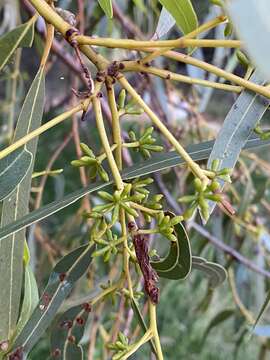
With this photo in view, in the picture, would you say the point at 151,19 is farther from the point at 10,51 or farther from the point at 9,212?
the point at 9,212

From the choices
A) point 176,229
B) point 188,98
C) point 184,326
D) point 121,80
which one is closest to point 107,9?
point 121,80

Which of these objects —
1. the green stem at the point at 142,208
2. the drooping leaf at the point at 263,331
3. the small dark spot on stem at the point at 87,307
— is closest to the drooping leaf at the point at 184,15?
the green stem at the point at 142,208

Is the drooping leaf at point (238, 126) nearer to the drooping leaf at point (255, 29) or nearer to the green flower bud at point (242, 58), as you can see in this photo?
the green flower bud at point (242, 58)

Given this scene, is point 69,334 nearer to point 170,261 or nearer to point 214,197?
point 170,261

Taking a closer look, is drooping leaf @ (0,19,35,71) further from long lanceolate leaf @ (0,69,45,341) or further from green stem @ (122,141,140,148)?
green stem @ (122,141,140,148)

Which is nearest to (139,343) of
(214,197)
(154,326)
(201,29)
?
(154,326)

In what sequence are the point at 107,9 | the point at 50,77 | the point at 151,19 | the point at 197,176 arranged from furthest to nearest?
the point at 50,77
the point at 151,19
the point at 107,9
the point at 197,176

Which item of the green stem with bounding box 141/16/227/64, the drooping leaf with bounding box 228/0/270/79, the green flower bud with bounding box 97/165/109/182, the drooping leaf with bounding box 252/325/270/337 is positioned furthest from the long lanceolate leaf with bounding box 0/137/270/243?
the drooping leaf with bounding box 252/325/270/337
